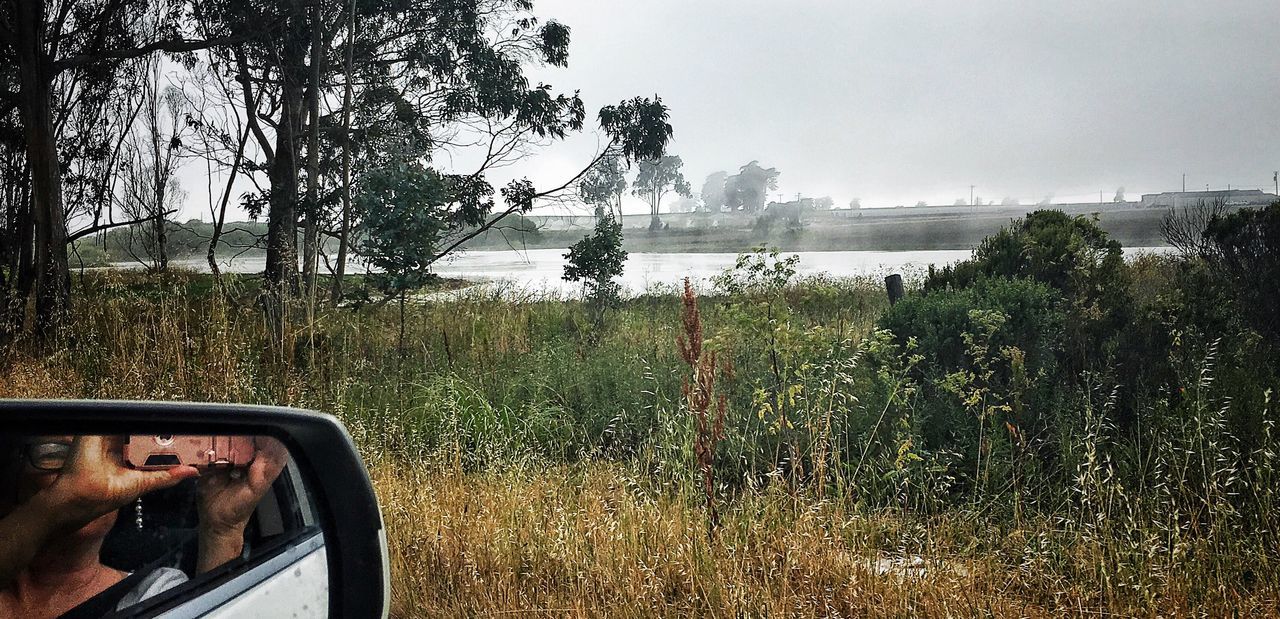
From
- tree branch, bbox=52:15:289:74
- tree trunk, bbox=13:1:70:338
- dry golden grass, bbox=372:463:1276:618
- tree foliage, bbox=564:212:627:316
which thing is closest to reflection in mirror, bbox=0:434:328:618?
dry golden grass, bbox=372:463:1276:618

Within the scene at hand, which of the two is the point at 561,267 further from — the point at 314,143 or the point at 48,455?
the point at 48,455

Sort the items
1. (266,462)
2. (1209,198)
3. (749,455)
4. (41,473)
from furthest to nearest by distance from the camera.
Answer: (1209,198) < (749,455) < (266,462) < (41,473)

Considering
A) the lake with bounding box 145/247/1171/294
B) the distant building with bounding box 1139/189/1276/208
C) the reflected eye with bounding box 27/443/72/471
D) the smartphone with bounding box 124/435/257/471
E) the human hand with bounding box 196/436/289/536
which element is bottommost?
the human hand with bounding box 196/436/289/536

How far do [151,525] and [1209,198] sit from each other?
8013 millimetres

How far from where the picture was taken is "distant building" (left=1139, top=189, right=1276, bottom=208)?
648 centimetres

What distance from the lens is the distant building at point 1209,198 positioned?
648 cm

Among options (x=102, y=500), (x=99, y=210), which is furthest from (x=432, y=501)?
(x=99, y=210)

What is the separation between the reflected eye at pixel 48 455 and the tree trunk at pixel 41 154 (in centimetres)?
843

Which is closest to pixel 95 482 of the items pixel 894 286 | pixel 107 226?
pixel 894 286

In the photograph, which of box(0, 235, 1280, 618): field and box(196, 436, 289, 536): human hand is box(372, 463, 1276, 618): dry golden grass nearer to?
box(0, 235, 1280, 618): field

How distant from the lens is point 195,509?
2.97 ft

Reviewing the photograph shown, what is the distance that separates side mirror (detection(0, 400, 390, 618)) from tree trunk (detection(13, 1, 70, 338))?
26.9 feet

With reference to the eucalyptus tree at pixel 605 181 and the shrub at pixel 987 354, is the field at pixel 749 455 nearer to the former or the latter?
the shrub at pixel 987 354

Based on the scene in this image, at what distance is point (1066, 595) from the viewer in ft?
8.71
